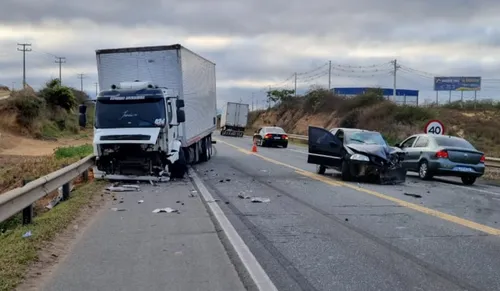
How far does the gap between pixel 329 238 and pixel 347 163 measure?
8958mm

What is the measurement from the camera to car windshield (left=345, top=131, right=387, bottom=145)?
17.9 metres

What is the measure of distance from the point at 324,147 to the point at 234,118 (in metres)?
46.1

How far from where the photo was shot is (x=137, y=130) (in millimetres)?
16250

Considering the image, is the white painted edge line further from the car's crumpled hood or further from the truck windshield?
the car's crumpled hood

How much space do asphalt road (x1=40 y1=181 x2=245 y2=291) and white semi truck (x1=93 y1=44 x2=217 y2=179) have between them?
5126mm

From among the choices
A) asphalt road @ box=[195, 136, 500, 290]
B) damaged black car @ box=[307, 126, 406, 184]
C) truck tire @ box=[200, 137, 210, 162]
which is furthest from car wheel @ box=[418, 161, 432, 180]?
truck tire @ box=[200, 137, 210, 162]

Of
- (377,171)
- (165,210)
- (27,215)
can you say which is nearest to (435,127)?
(377,171)

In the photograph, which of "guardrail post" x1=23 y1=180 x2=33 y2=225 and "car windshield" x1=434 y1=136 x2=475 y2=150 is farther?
"car windshield" x1=434 y1=136 x2=475 y2=150

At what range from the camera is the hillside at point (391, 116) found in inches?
1656

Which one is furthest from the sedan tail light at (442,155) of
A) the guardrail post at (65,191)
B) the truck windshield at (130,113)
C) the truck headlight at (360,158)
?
the guardrail post at (65,191)

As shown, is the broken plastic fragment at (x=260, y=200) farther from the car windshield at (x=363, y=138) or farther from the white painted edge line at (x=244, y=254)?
the car windshield at (x=363, y=138)

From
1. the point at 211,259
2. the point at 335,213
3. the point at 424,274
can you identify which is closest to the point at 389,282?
the point at 424,274

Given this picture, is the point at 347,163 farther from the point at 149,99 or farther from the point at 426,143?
the point at 149,99

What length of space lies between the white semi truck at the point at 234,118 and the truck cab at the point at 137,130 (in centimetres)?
4553
